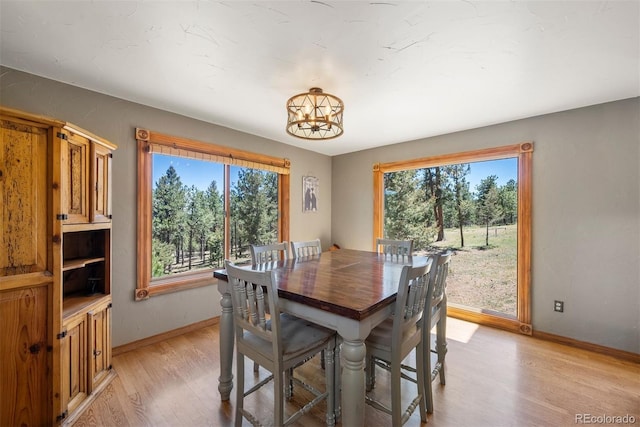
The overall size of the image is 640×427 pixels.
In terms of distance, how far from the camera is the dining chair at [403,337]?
1394 millimetres

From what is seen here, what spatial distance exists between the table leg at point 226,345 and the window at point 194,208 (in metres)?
1.25

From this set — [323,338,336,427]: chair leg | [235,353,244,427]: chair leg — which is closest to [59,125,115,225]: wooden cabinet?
→ [235,353,244,427]: chair leg

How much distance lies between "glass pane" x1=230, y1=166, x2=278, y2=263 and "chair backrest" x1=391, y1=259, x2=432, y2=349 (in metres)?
2.42

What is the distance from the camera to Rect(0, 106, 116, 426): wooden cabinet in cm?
140

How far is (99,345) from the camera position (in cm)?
194

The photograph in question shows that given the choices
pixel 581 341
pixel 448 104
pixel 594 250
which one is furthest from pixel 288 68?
pixel 581 341

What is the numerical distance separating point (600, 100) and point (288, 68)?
2841 mm

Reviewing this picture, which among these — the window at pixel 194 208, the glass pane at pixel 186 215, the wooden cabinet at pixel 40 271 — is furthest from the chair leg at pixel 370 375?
the glass pane at pixel 186 215

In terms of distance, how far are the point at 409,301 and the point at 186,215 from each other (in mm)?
2515

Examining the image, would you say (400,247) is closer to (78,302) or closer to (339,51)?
(339,51)

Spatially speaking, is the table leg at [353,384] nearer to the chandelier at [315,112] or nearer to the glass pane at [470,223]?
the chandelier at [315,112]

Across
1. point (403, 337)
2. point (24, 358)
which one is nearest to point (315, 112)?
point (403, 337)

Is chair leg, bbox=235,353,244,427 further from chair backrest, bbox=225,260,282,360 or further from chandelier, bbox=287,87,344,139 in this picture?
chandelier, bbox=287,87,344,139

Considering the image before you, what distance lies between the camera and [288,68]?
1.88 metres
